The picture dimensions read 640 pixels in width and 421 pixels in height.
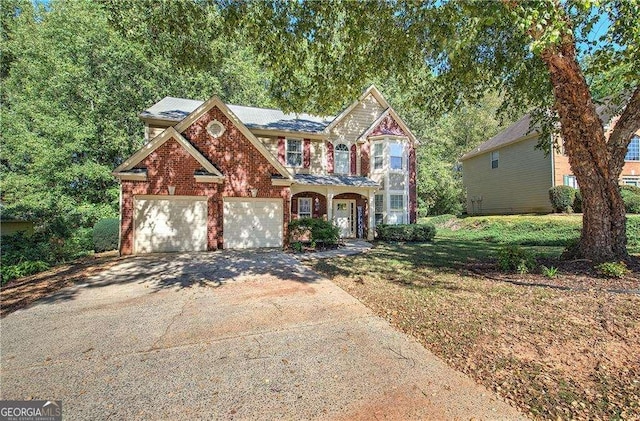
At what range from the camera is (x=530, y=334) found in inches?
151

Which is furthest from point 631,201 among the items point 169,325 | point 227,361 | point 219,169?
point 169,325

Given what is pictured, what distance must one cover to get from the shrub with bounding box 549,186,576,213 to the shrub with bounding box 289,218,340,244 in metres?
14.8

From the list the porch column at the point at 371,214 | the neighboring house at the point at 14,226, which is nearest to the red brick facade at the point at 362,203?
the porch column at the point at 371,214

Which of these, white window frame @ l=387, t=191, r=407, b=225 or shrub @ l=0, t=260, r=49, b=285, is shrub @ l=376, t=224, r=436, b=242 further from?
shrub @ l=0, t=260, r=49, b=285

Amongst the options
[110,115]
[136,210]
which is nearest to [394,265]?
[136,210]

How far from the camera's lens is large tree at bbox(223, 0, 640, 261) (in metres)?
6.79

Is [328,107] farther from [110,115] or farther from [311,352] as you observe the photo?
[110,115]

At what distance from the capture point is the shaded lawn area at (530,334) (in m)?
2.64

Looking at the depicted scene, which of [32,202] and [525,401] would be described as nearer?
[525,401]

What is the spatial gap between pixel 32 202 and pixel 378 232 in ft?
61.9

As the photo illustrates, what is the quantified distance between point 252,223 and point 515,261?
31.1ft

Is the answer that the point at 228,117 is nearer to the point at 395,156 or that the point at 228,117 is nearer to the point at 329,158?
the point at 329,158

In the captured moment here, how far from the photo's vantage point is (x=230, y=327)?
437cm

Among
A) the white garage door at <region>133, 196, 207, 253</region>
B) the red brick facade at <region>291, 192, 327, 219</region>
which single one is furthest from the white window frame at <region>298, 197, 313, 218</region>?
the white garage door at <region>133, 196, 207, 253</region>
